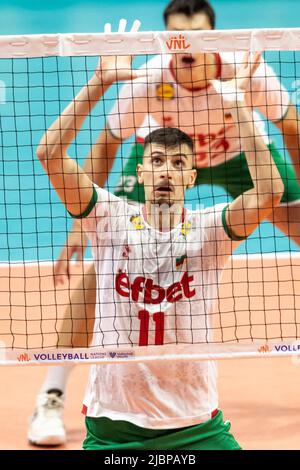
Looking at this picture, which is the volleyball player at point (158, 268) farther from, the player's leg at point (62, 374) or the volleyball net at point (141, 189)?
the player's leg at point (62, 374)

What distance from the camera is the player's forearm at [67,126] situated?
10.4ft

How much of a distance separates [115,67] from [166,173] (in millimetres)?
431

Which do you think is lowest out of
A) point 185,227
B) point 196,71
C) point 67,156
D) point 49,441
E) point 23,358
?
point 49,441

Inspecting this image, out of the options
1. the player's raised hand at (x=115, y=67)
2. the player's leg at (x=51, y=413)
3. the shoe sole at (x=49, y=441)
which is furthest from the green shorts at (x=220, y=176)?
the player's raised hand at (x=115, y=67)

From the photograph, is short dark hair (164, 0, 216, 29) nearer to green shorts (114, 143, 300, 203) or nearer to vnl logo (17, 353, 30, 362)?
green shorts (114, 143, 300, 203)

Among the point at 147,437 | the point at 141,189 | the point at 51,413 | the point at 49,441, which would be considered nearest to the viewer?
the point at 147,437

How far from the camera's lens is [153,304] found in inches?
125

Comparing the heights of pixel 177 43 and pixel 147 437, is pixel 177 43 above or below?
above

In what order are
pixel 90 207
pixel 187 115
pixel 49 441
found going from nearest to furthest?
pixel 90 207, pixel 49 441, pixel 187 115

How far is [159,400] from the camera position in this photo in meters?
3.11

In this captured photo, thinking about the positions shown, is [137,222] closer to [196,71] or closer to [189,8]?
[196,71]

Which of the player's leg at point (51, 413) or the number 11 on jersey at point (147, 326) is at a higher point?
the number 11 on jersey at point (147, 326)

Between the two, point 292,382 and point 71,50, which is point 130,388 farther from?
point 292,382

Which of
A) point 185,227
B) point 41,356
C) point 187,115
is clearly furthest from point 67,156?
point 187,115
